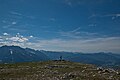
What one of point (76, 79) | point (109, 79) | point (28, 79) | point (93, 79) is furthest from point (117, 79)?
point (28, 79)

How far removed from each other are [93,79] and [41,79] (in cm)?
881

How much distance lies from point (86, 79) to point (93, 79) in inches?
48.1

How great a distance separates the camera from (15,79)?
36.9 metres

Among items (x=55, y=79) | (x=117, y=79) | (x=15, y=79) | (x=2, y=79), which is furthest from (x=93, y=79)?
(x=2, y=79)

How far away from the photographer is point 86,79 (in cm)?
3503

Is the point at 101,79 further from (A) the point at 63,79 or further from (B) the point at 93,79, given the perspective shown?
(A) the point at 63,79

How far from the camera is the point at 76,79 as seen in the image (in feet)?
116

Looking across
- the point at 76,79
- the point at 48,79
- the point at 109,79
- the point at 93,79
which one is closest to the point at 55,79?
the point at 48,79

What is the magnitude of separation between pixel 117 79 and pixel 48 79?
11.5m

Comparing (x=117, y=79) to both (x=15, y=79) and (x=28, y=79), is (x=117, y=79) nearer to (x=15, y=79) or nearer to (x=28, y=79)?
(x=28, y=79)

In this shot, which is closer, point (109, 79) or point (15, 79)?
point (109, 79)

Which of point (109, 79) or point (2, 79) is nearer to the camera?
point (109, 79)

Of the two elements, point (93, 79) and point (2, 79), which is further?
point (2, 79)

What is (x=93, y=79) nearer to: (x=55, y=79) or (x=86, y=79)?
(x=86, y=79)
